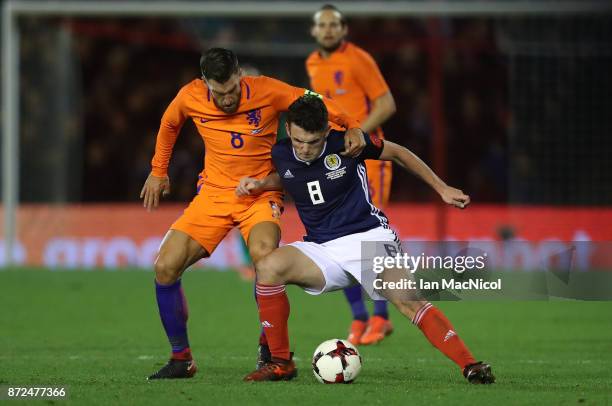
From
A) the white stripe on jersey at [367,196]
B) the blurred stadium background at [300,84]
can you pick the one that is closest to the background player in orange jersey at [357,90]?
the white stripe on jersey at [367,196]

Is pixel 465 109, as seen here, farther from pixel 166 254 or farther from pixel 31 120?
pixel 166 254

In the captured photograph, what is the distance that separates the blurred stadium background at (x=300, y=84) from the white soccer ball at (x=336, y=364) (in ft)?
31.9

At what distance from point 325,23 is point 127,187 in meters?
10.1

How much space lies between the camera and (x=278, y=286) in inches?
265

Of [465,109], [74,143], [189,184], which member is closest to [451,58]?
[465,109]

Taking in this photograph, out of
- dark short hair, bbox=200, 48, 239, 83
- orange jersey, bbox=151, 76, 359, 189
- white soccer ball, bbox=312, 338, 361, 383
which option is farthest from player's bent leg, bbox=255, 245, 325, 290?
dark short hair, bbox=200, 48, 239, 83

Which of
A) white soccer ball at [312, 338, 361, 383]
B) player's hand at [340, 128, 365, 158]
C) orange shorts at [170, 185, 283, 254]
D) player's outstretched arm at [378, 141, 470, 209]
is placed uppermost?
player's hand at [340, 128, 365, 158]

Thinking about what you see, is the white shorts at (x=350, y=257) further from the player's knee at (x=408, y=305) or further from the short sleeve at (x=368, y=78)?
the short sleeve at (x=368, y=78)

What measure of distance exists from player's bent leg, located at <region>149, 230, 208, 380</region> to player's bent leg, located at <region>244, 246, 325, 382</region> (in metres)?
0.49

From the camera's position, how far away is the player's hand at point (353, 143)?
6.80 m

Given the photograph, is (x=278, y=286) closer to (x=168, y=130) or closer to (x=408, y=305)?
(x=408, y=305)

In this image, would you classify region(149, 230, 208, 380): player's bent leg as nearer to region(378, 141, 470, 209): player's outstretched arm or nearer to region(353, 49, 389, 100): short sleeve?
region(378, 141, 470, 209): player's outstretched arm

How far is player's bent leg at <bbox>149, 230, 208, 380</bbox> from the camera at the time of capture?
23.2 feet

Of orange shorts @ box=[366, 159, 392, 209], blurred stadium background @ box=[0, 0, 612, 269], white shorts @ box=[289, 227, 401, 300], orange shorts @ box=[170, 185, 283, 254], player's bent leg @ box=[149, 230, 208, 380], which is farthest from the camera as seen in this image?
blurred stadium background @ box=[0, 0, 612, 269]
